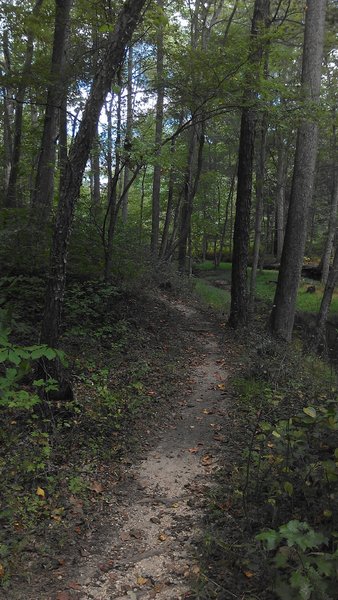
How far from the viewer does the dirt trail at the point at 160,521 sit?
3367 mm

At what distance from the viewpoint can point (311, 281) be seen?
955 inches

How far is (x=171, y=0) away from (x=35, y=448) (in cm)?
1779

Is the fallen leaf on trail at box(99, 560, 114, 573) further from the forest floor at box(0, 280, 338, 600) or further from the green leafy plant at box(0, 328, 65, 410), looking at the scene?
the green leafy plant at box(0, 328, 65, 410)

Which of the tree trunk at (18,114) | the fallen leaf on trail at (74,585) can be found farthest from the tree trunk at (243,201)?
the fallen leaf on trail at (74,585)

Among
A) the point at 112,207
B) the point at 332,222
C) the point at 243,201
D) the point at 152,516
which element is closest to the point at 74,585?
the point at 152,516

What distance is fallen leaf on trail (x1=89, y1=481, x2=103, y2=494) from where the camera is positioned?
4527 millimetres

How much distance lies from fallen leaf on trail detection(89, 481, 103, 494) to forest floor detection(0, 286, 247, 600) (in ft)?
0.04

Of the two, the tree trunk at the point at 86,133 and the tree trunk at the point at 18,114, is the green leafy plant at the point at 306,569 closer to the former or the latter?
the tree trunk at the point at 86,133

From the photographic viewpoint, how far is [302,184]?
33.9 ft

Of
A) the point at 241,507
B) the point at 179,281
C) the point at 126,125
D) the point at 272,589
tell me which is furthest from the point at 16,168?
the point at 272,589

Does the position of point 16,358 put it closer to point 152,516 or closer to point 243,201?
point 152,516

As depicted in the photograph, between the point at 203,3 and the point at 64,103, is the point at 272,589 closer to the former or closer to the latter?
the point at 64,103

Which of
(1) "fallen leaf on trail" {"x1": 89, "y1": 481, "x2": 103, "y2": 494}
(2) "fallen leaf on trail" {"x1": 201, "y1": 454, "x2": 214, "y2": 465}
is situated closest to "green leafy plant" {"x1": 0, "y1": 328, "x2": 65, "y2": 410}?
(1) "fallen leaf on trail" {"x1": 89, "y1": 481, "x2": 103, "y2": 494}

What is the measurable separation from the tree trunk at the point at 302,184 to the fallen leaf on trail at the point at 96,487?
692 centimetres
